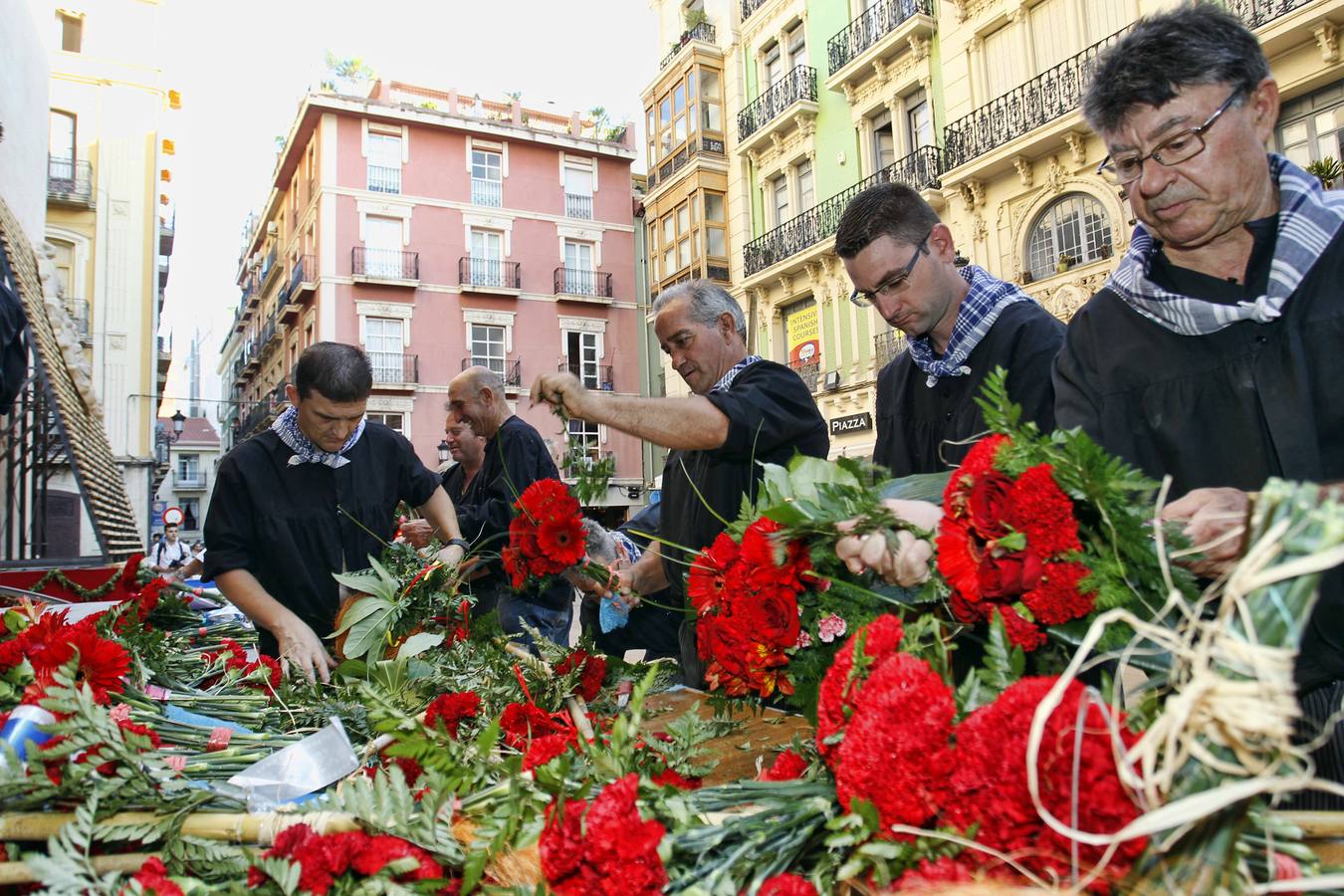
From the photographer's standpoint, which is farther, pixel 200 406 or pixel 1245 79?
pixel 200 406

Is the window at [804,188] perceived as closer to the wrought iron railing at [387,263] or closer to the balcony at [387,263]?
the balcony at [387,263]

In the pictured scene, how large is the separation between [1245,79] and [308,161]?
29.3 meters

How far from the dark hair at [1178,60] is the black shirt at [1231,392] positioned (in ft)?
0.99

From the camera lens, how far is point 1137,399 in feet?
5.38

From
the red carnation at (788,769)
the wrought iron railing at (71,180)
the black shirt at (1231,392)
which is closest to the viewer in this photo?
the red carnation at (788,769)

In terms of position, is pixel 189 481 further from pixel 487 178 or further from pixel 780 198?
pixel 780 198

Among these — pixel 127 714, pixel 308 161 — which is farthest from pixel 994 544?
pixel 308 161

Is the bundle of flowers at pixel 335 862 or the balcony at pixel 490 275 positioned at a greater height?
the balcony at pixel 490 275

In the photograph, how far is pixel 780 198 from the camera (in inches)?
773

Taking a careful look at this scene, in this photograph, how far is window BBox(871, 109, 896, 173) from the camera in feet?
54.3

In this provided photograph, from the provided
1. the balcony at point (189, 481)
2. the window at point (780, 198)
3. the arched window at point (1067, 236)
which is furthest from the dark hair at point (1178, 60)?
the balcony at point (189, 481)

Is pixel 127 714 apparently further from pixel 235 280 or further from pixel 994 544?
pixel 235 280

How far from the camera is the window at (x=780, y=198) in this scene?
63.6ft

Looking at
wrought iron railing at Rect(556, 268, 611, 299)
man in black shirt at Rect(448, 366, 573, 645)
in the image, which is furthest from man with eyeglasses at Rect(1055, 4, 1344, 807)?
wrought iron railing at Rect(556, 268, 611, 299)
